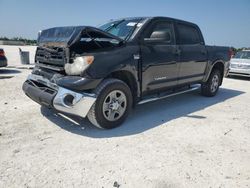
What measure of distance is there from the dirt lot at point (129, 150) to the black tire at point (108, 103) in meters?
0.16

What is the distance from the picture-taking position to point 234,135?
398 centimetres

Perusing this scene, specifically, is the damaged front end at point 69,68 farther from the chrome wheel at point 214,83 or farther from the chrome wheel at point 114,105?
the chrome wheel at point 214,83

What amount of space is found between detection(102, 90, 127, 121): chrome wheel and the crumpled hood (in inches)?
36.5

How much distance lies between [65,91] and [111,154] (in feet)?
3.84

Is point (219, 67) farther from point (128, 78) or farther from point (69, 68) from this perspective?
point (69, 68)

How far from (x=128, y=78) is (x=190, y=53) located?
2.01 meters

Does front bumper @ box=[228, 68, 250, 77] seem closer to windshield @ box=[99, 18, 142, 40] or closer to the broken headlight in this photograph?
windshield @ box=[99, 18, 142, 40]

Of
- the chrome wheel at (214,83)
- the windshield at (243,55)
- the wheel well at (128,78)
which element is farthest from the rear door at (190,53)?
Result: the windshield at (243,55)

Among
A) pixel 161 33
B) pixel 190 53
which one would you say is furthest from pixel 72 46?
pixel 190 53

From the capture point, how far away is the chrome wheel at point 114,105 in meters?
3.88

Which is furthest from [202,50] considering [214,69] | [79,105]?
[79,105]

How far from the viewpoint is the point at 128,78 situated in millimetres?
4230

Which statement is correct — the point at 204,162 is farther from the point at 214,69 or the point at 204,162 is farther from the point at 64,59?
the point at 214,69

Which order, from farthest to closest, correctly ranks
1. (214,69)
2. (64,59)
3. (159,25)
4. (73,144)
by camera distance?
(214,69) < (159,25) < (64,59) < (73,144)
